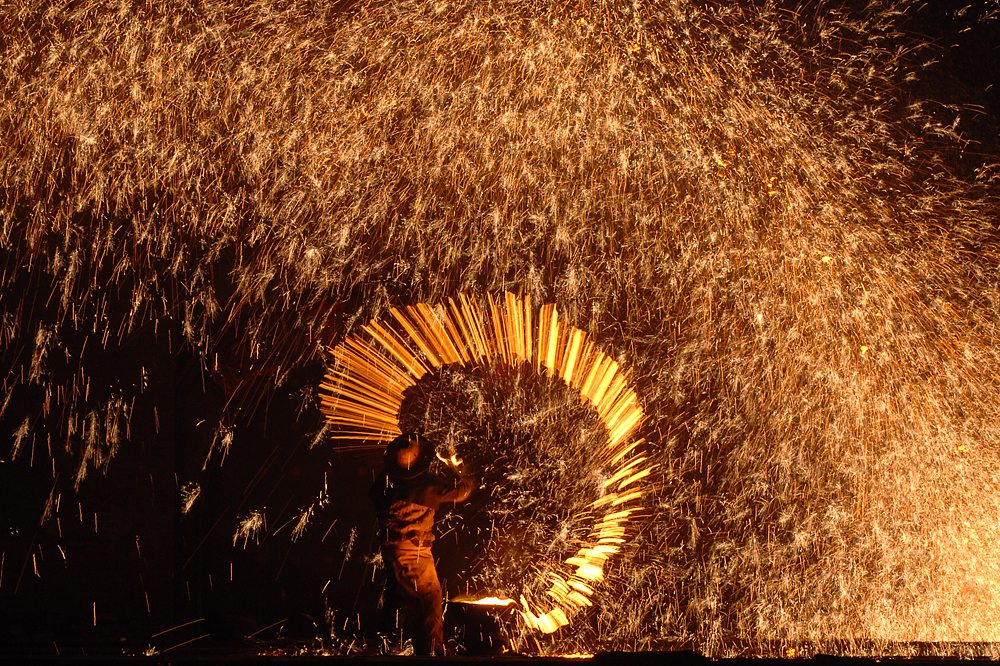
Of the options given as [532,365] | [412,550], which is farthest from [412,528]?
[532,365]

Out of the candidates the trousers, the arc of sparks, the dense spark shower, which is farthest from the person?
the arc of sparks

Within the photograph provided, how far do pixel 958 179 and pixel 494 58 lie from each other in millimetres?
2403

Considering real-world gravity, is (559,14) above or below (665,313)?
above

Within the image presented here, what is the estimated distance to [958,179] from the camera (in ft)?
14.7

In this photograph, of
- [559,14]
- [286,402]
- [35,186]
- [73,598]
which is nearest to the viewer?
[559,14]

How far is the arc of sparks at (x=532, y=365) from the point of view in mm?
5172

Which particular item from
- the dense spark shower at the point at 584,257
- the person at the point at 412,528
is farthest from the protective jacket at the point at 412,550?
the dense spark shower at the point at 584,257

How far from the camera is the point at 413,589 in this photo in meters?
3.32

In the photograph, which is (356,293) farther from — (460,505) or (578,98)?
(578,98)

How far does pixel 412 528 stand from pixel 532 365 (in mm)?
2417

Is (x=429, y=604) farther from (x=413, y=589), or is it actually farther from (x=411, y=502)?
(x=411, y=502)

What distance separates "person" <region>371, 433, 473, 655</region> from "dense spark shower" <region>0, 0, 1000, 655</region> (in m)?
1.36

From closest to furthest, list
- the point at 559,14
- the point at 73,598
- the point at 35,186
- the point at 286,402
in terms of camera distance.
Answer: the point at 559,14
the point at 35,186
the point at 73,598
the point at 286,402

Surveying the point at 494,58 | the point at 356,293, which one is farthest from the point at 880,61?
the point at 356,293
